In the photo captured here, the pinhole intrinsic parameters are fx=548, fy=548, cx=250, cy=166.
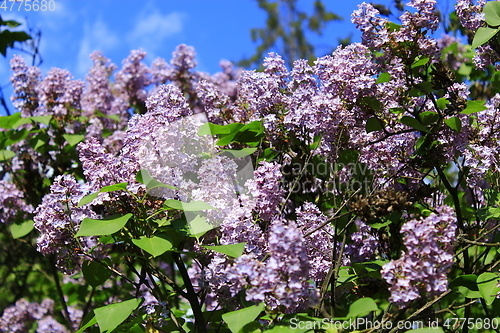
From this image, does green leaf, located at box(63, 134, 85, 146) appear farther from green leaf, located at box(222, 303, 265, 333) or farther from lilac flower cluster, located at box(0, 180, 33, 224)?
green leaf, located at box(222, 303, 265, 333)

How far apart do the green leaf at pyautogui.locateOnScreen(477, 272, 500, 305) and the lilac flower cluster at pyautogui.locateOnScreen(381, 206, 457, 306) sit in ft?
1.36

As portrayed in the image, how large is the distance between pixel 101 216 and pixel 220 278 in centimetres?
67

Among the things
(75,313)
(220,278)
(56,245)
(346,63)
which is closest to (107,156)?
(56,245)

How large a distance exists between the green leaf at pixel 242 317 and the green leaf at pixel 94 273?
85cm

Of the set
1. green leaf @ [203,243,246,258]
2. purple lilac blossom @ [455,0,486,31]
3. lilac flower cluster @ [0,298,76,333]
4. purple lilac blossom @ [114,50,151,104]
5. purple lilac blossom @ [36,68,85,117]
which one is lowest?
green leaf @ [203,243,246,258]

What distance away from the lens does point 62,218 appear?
2.46 metres

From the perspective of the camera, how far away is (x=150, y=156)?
238 cm

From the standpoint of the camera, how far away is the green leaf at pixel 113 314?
2.18 m

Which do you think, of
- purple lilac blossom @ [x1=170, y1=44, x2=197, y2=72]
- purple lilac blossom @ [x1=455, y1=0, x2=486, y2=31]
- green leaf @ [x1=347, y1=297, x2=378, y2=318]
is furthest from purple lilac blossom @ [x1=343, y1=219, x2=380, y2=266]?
purple lilac blossom @ [x1=170, y1=44, x2=197, y2=72]

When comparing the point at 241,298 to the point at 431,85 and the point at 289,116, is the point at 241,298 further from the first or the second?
the point at 431,85

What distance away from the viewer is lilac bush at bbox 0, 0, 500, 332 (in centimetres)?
200

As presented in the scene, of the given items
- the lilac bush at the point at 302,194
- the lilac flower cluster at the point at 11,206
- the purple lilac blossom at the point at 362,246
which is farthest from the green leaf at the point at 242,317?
the lilac flower cluster at the point at 11,206

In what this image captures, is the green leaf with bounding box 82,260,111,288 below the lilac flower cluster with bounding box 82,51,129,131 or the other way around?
below

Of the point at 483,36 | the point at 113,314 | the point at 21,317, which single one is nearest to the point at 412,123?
the point at 483,36
